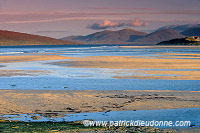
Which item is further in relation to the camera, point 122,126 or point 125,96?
point 125,96

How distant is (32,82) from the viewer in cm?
1811

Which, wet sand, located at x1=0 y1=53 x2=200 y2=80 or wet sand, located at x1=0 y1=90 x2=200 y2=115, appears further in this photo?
wet sand, located at x1=0 y1=53 x2=200 y2=80

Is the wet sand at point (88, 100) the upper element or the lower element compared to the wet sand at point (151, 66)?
lower

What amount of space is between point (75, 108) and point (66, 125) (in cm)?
239

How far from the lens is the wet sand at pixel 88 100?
1097 centimetres

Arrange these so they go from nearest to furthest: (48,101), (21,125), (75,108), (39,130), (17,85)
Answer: (39,130) < (21,125) < (75,108) < (48,101) < (17,85)

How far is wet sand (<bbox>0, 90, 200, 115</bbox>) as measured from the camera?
11.0 meters

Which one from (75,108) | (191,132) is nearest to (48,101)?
(75,108)

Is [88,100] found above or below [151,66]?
below

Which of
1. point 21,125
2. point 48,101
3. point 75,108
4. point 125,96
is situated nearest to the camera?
point 21,125

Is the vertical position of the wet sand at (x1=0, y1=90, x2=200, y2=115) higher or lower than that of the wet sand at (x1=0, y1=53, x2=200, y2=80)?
lower

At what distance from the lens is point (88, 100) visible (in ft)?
40.8

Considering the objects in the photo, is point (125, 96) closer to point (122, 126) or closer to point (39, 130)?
point (122, 126)

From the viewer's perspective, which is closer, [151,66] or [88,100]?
[88,100]
